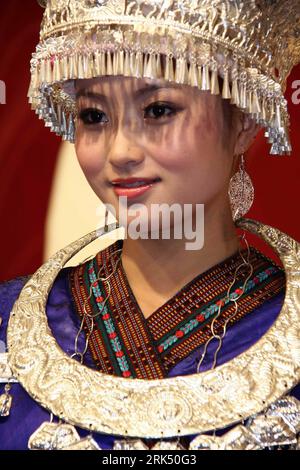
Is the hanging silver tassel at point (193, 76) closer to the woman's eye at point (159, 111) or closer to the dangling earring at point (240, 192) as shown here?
the woman's eye at point (159, 111)

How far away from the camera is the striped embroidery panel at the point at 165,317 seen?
177 cm

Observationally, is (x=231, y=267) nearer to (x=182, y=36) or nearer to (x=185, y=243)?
(x=185, y=243)

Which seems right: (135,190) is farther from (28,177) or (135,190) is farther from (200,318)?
(28,177)

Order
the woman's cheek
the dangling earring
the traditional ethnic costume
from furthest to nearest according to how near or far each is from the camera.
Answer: the dangling earring
the woman's cheek
the traditional ethnic costume

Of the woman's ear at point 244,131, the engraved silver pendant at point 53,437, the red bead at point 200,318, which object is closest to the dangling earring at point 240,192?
the woman's ear at point 244,131

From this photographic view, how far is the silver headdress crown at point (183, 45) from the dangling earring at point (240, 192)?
11cm

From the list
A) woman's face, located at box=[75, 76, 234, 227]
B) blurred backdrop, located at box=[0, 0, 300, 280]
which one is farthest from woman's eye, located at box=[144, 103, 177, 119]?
blurred backdrop, located at box=[0, 0, 300, 280]

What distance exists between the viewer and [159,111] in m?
1.71

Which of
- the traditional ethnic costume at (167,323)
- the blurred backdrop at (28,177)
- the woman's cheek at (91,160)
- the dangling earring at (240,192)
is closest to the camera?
the traditional ethnic costume at (167,323)

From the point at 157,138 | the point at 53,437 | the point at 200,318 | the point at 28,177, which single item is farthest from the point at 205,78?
the point at 28,177

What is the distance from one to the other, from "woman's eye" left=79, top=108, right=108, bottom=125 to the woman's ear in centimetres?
24

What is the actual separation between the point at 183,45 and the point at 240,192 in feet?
1.15

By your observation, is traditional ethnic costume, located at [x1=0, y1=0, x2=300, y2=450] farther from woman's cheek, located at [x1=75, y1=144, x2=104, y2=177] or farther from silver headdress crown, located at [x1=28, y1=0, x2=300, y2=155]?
woman's cheek, located at [x1=75, y1=144, x2=104, y2=177]

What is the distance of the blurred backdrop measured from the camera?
255 centimetres
